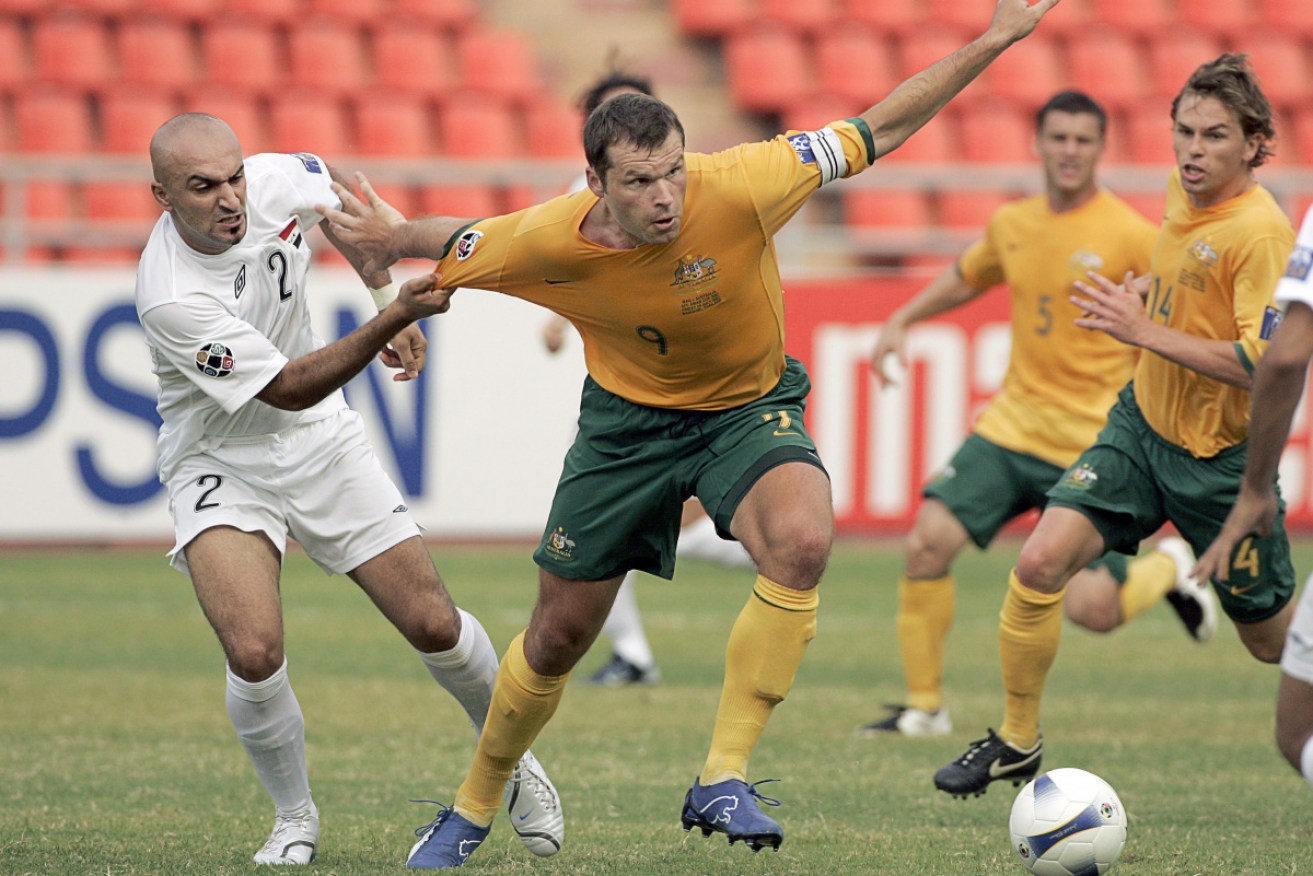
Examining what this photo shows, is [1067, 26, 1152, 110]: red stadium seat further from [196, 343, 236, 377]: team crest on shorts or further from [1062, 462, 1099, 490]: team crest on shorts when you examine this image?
[196, 343, 236, 377]: team crest on shorts

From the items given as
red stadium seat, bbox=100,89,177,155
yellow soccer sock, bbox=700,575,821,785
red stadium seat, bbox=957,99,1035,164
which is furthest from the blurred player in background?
red stadium seat, bbox=957,99,1035,164

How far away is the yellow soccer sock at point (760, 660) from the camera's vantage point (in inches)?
192

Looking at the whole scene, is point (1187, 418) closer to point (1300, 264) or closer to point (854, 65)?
point (1300, 264)

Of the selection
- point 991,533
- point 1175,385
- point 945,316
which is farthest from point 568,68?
point 1175,385

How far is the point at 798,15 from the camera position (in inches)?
682

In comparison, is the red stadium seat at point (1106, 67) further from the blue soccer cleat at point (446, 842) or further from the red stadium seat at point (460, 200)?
the blue soccer cleat at point (446, 842)

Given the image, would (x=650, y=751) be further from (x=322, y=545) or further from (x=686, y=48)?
(x=686, y=48)

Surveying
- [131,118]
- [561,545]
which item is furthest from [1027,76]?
[561,545]

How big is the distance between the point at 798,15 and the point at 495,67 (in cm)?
306

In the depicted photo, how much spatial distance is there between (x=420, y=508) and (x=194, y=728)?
4545 millimetres

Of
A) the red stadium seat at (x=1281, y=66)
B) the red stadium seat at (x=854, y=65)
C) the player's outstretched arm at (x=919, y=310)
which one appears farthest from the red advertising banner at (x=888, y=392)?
the red stadium seat at (x=1281, y=66)

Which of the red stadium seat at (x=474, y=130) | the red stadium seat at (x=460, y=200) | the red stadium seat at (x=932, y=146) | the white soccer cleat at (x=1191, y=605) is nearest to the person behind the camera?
the white soccer cleat at (x=1191, y=605)

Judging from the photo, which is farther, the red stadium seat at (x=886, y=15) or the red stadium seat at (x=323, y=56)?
the red stadium seat at (x=886, y=15)

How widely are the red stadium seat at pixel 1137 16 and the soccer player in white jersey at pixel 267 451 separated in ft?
45.0
